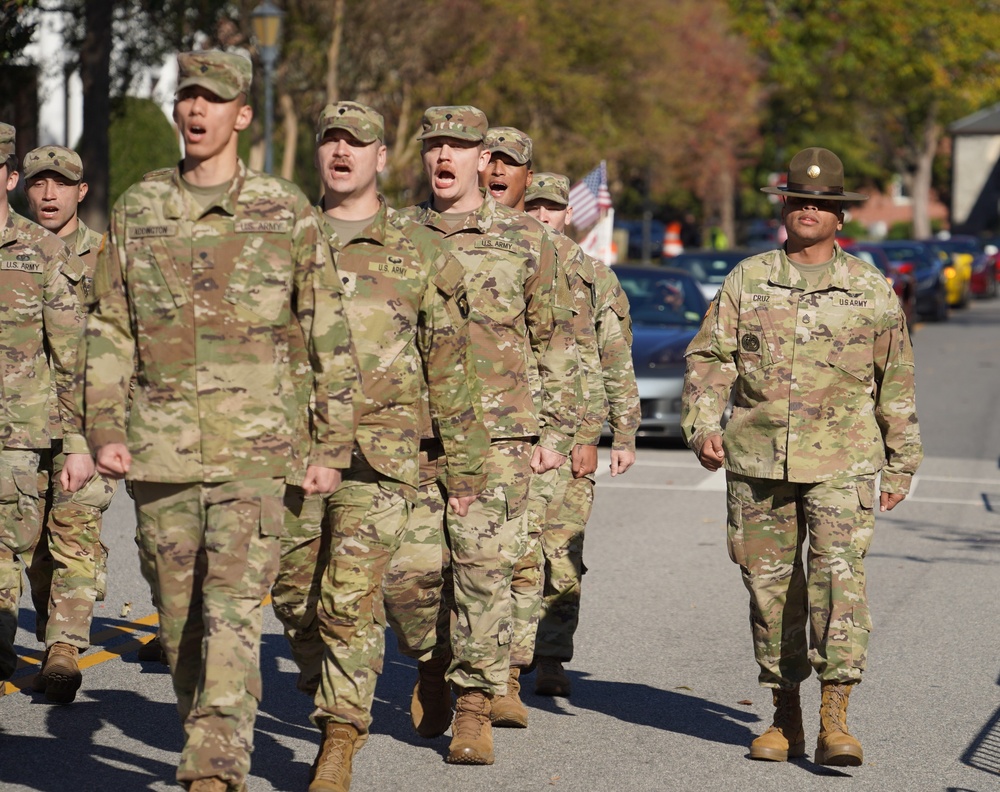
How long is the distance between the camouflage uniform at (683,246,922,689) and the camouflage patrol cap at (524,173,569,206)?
70.6 inches

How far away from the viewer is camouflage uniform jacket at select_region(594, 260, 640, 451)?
7906 mm

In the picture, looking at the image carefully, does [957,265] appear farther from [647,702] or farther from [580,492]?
[647,702]

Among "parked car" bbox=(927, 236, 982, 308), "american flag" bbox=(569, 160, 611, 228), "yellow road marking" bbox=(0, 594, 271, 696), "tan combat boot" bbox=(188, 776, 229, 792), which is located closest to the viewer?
"tan combat boot" bbox=(188, 776, 229, 792)

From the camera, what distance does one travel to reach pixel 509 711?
22.5 feet

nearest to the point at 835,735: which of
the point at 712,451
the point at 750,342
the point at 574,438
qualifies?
the point at 712,451

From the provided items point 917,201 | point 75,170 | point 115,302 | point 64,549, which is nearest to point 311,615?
point 115,302

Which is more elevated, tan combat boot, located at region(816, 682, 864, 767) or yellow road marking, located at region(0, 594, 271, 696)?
tan combat boot, located at region(816, 682, 864, 767)

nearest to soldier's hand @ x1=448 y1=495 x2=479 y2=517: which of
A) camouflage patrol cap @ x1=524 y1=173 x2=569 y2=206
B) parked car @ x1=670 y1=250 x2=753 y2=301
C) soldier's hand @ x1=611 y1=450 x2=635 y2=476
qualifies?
soldier's hand @ x1=611 y1=450 x2=635 y2=476

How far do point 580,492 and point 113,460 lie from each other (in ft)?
10.1

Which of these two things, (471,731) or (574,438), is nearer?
(471,731)

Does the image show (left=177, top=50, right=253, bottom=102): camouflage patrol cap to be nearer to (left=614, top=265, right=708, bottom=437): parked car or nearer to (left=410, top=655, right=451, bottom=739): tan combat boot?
(left=410, top=655, right=451, bottom=739): tan combat boot

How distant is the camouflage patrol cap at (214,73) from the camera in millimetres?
5043

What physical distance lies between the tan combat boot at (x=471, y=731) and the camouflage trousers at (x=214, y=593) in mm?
1357

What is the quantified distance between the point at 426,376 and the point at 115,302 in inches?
51.1
